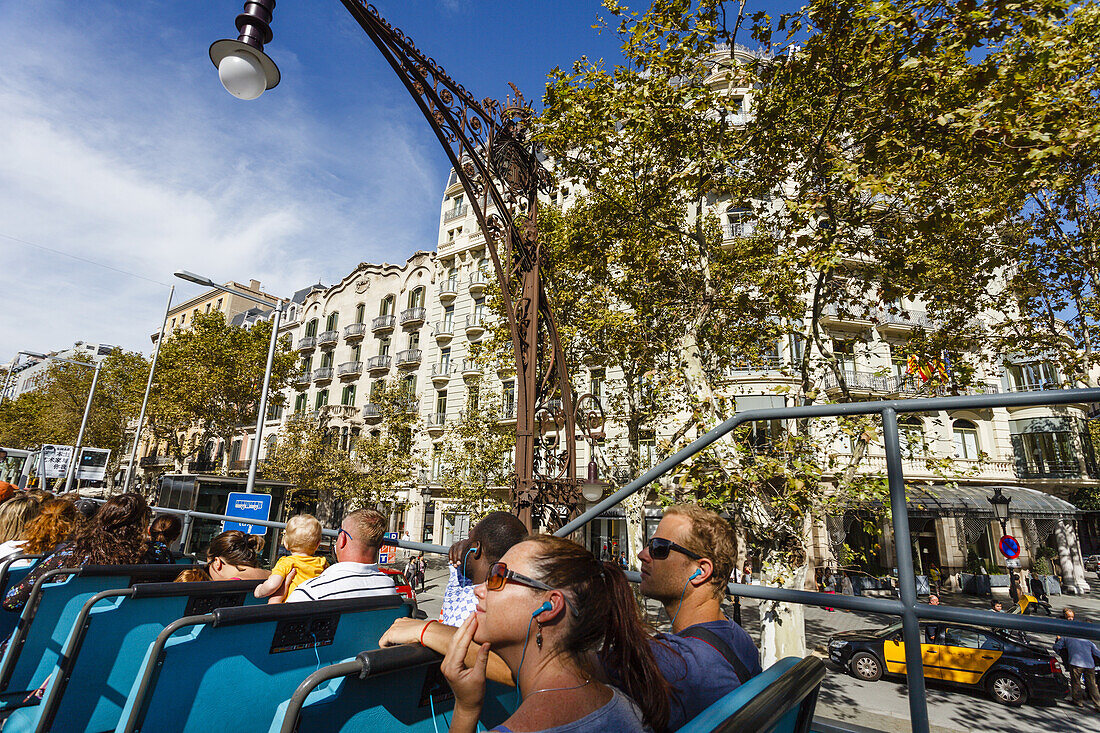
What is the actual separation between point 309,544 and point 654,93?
808 cm

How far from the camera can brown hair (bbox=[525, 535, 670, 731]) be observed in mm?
1477

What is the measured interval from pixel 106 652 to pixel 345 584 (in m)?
1.25

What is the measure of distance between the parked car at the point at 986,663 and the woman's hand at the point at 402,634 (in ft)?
40.1

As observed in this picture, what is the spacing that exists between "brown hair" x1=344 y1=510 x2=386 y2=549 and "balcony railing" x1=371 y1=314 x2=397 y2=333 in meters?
35.4

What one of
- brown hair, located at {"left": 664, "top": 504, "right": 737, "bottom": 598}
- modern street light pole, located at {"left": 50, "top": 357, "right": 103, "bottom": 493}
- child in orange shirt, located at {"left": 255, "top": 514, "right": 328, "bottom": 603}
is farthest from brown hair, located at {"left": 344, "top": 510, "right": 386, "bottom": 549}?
modern street light pole, located at {"left": 50, "top": 357, "right": 103, "bottom": 493}

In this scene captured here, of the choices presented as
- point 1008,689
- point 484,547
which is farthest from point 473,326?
point 484,547

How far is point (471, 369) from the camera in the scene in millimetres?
31297

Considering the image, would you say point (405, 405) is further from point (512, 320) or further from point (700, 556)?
point (700, 556)

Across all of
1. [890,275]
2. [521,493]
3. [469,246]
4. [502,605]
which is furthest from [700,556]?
[469,246]

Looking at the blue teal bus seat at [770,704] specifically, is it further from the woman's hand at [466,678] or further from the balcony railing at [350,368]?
the balcony railing at [350,368]

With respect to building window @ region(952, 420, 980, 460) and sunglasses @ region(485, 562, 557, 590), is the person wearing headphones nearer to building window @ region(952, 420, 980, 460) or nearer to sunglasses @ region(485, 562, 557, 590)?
sunglasses @ region(485, 562, 557, 590)

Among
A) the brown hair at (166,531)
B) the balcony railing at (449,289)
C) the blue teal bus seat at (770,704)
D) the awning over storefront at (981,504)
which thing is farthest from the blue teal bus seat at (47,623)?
the balcony railing at (449,289)

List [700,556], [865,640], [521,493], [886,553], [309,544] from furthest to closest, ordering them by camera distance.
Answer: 1. [886,553]
2. [865,640]
3. [521,493]
4. [309,544]
5. [700,556]

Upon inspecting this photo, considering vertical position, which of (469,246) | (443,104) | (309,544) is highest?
(469,246)
